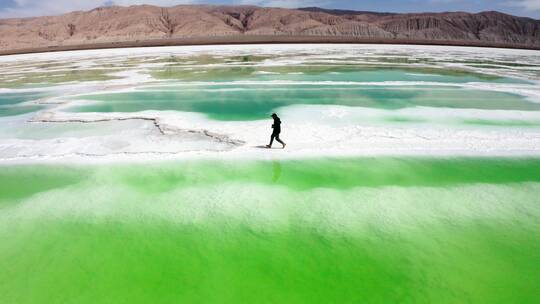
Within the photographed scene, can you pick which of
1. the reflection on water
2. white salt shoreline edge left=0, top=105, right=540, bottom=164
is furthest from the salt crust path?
the reflection on water

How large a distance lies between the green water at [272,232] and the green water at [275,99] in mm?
5280

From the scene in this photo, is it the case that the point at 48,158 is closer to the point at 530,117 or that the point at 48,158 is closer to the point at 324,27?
the point at 530,117

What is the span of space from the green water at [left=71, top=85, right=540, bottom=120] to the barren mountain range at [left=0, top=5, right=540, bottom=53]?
3232 inches

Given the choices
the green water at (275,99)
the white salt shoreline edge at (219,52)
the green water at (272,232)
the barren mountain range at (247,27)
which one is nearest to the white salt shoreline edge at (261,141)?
the green water at (272,232)

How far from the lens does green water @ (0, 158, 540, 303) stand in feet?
13.9

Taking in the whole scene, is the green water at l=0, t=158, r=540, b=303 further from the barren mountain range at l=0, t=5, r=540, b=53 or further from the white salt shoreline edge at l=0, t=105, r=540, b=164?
the barren mountain range at l=0, t=5, r=540, b=53

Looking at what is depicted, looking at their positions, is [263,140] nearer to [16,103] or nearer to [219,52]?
[16,103]

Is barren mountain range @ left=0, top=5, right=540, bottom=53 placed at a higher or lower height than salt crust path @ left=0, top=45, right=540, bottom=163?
higher

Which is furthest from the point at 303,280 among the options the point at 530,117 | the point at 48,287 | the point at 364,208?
the point at 530,117

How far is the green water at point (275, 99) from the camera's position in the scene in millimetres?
13438

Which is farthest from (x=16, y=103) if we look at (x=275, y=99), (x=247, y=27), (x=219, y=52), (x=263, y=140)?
(x=247, y=27)

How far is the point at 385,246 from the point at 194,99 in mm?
11766

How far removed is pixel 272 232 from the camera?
5445 mm

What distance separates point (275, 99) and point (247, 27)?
4393 inches
